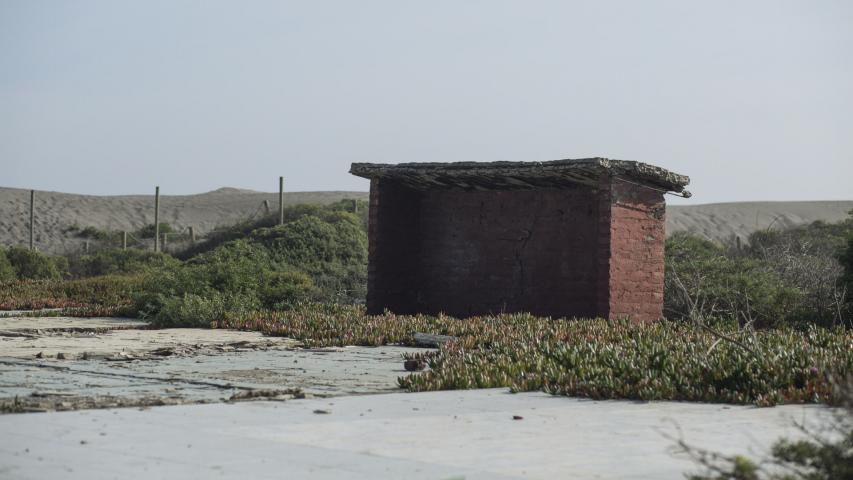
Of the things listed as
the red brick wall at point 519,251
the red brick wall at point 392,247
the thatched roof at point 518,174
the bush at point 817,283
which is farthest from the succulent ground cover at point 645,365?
the red brick wall at point 392,247

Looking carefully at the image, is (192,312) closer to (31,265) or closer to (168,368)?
(168,368)

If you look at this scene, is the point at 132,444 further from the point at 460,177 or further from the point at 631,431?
the point at 460,177

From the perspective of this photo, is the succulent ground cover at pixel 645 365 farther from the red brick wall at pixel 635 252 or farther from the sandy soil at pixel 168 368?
the red brick wall at pixel 635 252

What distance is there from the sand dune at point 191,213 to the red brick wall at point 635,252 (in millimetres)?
53762

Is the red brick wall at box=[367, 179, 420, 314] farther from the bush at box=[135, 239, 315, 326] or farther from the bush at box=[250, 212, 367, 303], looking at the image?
the bush at box=[250, 212, 367, 303]

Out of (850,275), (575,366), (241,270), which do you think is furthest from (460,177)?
(575,366)

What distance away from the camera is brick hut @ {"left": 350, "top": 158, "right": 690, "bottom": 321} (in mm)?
18562

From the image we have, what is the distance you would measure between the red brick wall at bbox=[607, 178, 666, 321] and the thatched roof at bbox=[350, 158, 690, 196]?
1.04 ft

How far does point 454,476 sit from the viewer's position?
5.57m

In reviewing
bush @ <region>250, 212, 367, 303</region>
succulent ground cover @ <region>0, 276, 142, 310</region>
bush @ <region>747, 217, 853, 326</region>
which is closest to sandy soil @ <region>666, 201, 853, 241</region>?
bush @ <region>250, 212, 367, 303</region>

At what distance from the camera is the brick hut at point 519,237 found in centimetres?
1856

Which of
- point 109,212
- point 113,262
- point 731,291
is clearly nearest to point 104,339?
point 731,291

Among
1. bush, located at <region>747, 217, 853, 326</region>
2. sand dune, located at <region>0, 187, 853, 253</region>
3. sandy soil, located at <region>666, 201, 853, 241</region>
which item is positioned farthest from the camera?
sandy soil, located at <region>666, 201, 853, 241</region>

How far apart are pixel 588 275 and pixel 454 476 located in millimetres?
14126
